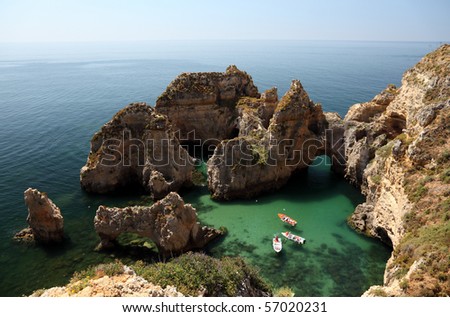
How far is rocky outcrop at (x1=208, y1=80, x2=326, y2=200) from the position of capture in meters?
41.0

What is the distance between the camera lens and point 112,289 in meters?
14.1

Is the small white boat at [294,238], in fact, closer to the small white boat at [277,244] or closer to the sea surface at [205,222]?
the sea surface at [205,222]

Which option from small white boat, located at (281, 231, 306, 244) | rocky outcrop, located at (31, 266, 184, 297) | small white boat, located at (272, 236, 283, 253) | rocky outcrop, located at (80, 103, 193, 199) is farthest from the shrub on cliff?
rocky outcrop, located at (80, 103, 193, 199)

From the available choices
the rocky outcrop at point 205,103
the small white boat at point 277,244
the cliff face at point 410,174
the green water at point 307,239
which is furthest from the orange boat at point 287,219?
the rocky outcrop at point 205,103

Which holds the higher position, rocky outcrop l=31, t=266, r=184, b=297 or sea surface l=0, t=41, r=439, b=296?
rocky outcrop l=31, t=266, r=184, b=297

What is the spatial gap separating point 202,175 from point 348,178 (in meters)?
20.6

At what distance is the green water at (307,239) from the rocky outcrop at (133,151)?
16.1ft

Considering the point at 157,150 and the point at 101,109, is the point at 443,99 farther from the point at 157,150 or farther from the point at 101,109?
the point at 101,109

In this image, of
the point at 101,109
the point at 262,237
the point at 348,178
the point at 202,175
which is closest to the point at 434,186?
the point at 262,237

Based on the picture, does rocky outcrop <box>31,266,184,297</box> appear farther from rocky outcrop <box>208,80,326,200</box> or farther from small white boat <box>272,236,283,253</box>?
rocky outcrop <box>208,80,326,200</box>

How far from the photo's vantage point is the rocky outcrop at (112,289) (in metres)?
13.9

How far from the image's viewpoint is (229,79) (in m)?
56.0

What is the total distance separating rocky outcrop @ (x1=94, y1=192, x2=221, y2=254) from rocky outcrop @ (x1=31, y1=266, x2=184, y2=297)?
13.7 meters
